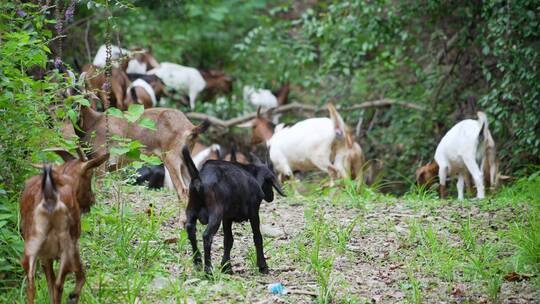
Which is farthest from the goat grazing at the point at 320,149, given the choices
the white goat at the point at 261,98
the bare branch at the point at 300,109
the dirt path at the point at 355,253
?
the white goat at the point at 261,98

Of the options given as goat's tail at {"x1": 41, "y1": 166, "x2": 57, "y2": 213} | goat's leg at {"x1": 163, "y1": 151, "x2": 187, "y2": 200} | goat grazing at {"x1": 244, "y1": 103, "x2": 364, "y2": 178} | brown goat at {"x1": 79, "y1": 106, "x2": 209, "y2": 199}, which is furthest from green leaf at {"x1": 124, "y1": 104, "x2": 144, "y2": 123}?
goat grazing at {"x1": 244, "y1": 103, "x2": 364, "y2": 178}

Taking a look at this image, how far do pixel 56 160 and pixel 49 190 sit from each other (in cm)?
116

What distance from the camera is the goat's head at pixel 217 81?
16.0 meters

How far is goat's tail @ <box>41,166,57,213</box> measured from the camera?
168 inches

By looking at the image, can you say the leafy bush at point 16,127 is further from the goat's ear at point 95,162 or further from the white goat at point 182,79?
the white goat at point 182,79

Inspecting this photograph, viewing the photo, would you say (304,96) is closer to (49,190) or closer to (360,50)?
(360,50)

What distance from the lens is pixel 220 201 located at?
5.51m

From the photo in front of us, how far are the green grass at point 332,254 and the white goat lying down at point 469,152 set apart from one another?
5.23ft

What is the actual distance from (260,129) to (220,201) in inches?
323

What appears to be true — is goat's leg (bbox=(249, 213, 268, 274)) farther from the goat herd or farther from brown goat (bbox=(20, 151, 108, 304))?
brown goat (bbox=(20, 151, 108, 304))

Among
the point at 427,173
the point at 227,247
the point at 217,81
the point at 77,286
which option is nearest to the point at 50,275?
the point at 77,286

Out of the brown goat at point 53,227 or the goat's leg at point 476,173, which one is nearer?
the brown goat at point 53,227

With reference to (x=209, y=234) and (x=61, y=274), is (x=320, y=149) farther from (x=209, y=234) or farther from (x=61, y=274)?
(x=61, y=274)

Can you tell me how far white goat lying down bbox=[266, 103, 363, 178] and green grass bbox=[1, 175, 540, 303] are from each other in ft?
10.5
